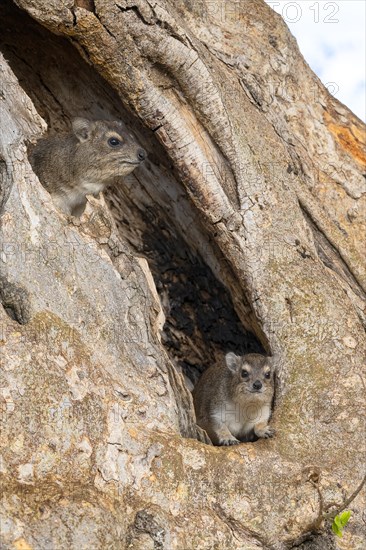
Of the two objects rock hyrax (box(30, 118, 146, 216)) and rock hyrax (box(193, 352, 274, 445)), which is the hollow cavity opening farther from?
rock hyrax (box(30, 118, 146, 216))

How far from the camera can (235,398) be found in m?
10.8

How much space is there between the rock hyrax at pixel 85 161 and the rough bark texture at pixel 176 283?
0.37 metres

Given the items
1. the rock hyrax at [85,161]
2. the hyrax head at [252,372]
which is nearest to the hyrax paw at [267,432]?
the hyrax head at [252,372]

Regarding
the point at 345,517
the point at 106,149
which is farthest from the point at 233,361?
the point at 106,149

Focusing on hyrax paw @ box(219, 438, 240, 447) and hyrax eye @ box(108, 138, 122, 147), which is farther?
hyrax paw @ box(219, 438, 240, 447)

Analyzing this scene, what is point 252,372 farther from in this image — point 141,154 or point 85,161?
point 85,161

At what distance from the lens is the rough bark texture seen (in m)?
7.51

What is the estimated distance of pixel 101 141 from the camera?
9773 millimetres

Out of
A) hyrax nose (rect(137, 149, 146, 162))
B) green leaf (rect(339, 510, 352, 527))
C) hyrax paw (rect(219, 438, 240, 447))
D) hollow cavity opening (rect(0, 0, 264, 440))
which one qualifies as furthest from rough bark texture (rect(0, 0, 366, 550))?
hyrax paw (rect(219, 438, 240, 447))

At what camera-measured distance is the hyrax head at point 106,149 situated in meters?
9.67

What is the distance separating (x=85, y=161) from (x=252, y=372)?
10.5 feet

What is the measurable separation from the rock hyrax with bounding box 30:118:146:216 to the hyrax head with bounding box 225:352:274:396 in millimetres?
2766

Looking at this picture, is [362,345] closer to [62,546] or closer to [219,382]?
[219,382]

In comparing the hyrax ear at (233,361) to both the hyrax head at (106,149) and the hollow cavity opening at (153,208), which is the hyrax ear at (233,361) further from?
the hyrax head at (106,149)
